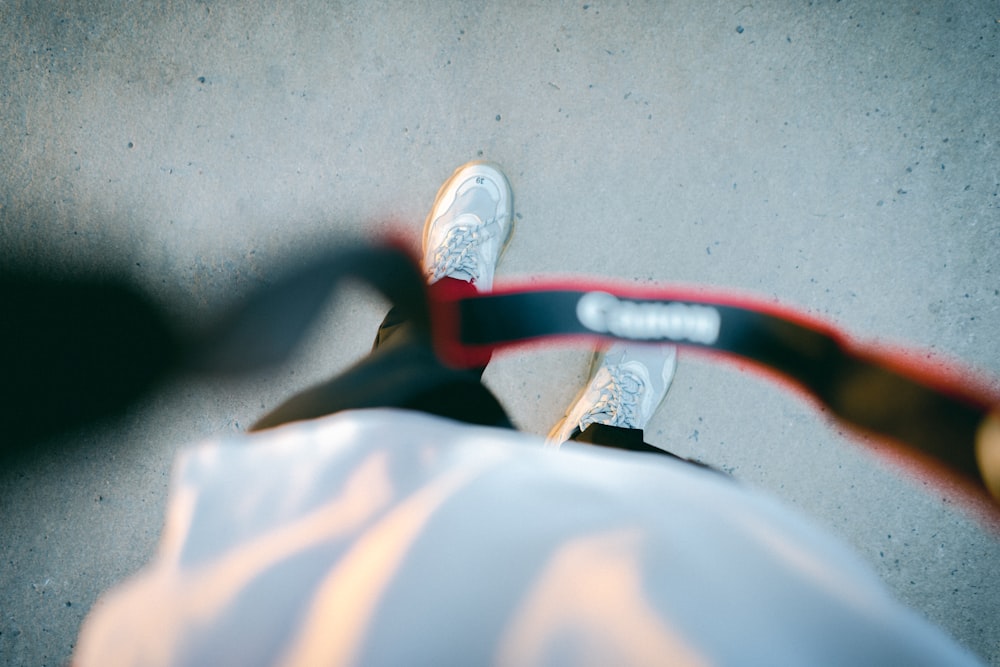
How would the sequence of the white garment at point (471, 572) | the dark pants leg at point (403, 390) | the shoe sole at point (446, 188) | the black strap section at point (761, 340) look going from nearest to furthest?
the white garment at point (471, 572)
the dark pants leg at point (403, 390)
the black strap section at point (761, 340)
the shoe sole at point (446, 188)

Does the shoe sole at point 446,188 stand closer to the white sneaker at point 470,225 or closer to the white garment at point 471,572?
the white sneaker at point 470,225

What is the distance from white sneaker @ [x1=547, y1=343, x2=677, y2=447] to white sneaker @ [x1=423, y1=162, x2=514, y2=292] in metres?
0.31

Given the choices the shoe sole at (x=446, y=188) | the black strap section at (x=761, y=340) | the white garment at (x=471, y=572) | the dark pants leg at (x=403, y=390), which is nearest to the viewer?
the white garment at (x=471, y=572)

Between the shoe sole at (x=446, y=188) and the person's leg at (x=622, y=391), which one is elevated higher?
the shoe sole at (x=446, y=188)

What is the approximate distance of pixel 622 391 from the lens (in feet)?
3.23

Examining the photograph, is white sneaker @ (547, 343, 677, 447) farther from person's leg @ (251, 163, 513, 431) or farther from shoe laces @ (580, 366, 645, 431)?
person's leg @ (251, 163, 513, 431)

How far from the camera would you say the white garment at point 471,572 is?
357 millimetres

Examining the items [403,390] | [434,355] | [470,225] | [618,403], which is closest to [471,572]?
[403,390]

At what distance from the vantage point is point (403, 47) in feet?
3.35

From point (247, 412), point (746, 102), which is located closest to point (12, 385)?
point (247, 412)

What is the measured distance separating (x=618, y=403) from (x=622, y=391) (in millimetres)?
26

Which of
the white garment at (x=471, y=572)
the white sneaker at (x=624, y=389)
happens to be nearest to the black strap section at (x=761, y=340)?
the white sneaker at (x=624, y=389)

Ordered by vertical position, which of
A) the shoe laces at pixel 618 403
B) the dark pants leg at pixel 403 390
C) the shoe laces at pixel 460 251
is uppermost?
the shoe laces at pixel 460 251

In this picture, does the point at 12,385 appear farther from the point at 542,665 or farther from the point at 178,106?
the point at 542,665
